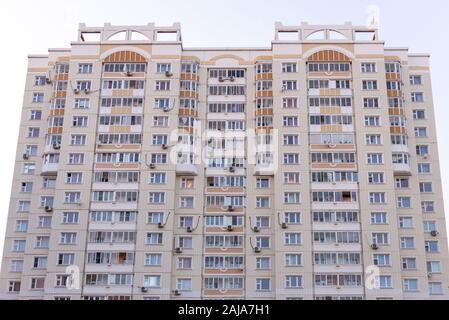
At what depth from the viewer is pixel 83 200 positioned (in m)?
59.8

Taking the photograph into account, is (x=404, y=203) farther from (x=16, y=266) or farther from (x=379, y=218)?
(x=16, y=266)

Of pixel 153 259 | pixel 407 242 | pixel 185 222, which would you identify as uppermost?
pixel 185 222

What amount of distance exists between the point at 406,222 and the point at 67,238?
33.4 meters

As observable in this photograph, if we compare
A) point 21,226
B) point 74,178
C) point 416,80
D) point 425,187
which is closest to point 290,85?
point 416,80

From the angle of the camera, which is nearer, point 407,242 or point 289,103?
point 407,242

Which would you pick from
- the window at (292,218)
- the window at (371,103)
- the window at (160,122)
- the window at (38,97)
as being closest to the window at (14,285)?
the window at (38,97)

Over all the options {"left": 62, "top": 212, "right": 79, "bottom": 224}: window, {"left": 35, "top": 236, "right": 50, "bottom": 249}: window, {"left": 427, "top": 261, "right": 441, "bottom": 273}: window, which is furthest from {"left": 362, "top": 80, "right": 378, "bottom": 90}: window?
{"left": 35, "top": 236, "right": 50, "bottom": 249}: window

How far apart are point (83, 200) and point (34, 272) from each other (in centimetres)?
844

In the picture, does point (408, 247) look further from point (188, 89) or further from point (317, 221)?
point (188, 89)

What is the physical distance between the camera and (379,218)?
5831 cm

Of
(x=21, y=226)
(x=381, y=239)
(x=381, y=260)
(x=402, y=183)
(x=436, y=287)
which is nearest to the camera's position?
(x=381, y=260)

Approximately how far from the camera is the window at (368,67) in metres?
63.7

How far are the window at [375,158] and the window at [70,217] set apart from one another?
29.7 m
